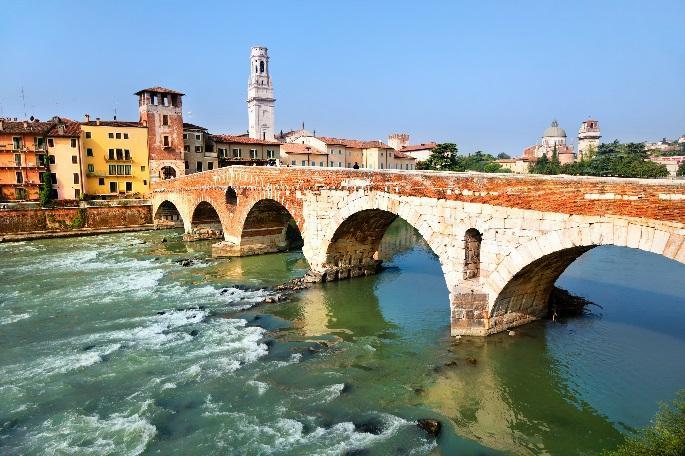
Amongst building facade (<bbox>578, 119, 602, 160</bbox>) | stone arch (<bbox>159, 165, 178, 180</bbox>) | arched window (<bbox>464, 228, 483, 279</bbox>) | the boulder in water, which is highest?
Answer: building facade (<bbox>578, 119, 602, 160</bbox>)

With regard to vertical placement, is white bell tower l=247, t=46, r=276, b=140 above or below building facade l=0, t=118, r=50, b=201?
above

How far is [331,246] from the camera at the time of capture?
20266 millimetres

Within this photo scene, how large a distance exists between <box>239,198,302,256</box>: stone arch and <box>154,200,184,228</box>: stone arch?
16964mm

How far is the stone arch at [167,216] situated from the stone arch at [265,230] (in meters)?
17.0

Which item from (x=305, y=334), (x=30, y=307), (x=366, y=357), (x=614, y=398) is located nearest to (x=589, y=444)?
(x=614, y=398)

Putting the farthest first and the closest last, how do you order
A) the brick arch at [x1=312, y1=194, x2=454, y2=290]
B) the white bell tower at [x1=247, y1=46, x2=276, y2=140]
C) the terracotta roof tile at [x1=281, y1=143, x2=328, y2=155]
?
1. the white bell tower at [x1=247, y1=46, x2=276, y2=140]
2. the terracotta roof tile at [x1=281, y1=143, x2=328, y2=155]
3. the brick arch at [x1=312, y1=194, x2=454, y2=290]

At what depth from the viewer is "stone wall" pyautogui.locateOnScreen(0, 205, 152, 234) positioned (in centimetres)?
3541

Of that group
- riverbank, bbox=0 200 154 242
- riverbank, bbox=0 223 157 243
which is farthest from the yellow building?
riverbank, bbox=0 223 157 243

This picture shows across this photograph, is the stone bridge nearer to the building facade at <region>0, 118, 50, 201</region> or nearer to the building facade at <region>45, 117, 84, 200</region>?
the building facade at <region>45, 117, 84, 200</region>

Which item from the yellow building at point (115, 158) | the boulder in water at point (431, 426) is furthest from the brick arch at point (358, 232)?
the yellow building at point (115, 158)

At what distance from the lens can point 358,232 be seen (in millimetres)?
20516

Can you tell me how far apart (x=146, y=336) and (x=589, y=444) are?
39.6ft

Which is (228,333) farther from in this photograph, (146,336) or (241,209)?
(241,209)

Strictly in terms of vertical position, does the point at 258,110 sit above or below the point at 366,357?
above
